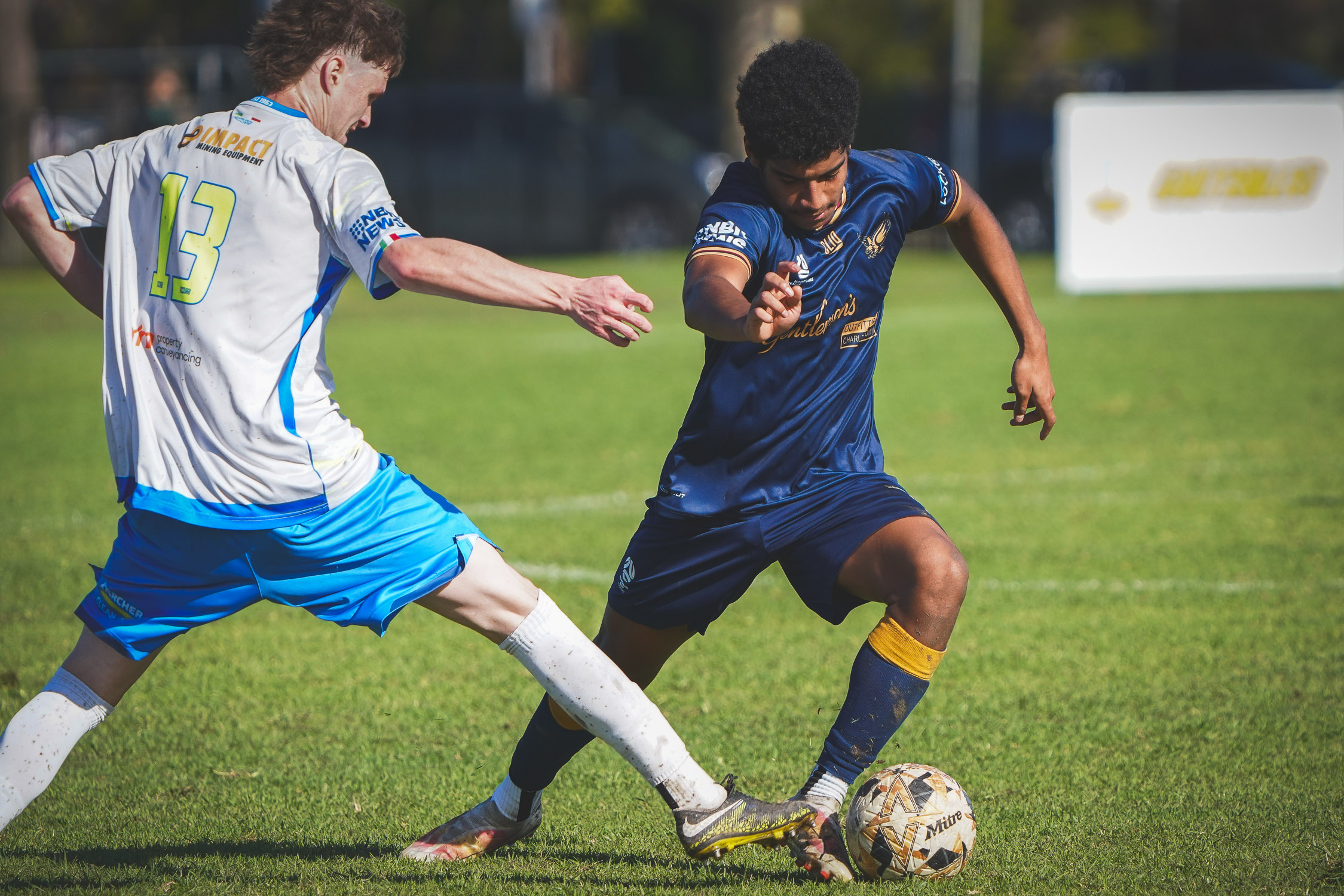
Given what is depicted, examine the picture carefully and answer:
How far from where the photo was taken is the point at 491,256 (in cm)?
293

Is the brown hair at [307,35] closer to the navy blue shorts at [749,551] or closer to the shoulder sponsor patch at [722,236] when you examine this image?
the shoulder sponsor patch at [722,236]

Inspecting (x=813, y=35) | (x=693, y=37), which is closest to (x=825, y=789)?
(x=813, y=35)

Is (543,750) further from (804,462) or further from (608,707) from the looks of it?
(804,462)

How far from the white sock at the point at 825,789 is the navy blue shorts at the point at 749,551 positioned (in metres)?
0.41

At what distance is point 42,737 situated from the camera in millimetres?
3262

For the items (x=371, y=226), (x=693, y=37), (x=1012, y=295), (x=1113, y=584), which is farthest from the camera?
(x=693, y=37)

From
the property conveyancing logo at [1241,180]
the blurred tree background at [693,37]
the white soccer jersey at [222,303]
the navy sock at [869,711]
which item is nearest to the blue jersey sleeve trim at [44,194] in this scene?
the white soccer jersey at [222,303]

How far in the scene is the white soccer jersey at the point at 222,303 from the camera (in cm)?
313

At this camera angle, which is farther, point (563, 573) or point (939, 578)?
point (563, 573)

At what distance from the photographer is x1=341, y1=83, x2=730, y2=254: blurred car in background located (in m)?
24.0

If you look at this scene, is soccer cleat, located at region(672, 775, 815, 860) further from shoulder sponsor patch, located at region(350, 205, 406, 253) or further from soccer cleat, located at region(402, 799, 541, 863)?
shoulder sponsor patch, located at region(350, 205, 406, 253)

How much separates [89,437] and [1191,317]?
12.0 m

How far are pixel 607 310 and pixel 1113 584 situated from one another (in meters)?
4.45

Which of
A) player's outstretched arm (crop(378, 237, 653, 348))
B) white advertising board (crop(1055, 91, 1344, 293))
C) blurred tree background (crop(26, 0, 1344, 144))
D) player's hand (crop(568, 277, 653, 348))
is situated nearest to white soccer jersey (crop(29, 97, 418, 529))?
player's outstretched arm (crop(378, 237, 653, 348))
